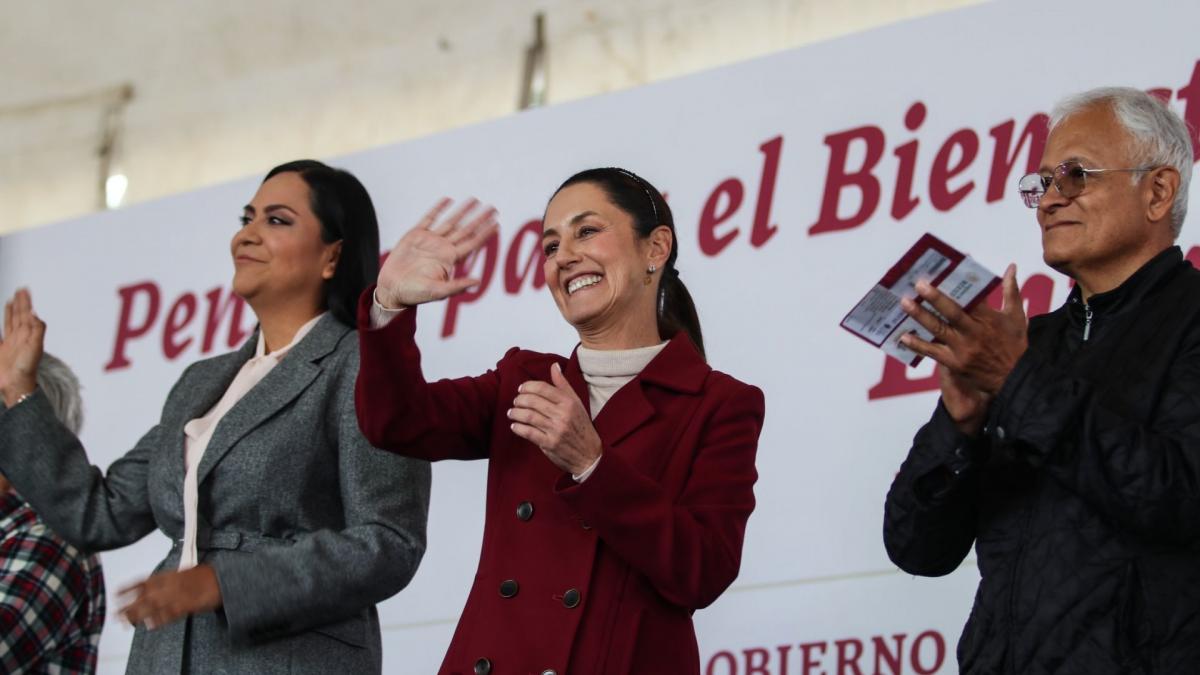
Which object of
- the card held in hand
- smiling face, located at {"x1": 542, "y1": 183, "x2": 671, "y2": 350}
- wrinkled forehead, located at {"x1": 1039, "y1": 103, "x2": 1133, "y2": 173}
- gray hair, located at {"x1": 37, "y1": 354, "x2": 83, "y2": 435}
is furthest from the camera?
gray hair, located at {"x1": 37, "y1": 354, "x2": 83, "y2": 435}

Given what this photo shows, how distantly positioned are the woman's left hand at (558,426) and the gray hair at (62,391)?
1614 mm

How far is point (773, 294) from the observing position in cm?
362

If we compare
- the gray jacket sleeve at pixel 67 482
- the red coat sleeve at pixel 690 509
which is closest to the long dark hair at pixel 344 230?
the gray jacket sleeve at pixel 67 482

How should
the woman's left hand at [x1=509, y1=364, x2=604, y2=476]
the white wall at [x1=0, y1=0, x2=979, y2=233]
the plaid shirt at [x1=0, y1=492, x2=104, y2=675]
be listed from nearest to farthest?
the woman's left hand at [x1=509, y1=364, x2=604, y2=476], the plaid shirt at [x1=0, y1=492, x2=104, y2=675], the white wall at [x1=0, y1=0, x2=979, y2=233]

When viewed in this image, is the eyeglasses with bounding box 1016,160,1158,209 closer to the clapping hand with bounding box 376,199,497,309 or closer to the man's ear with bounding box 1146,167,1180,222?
the man's ear with bounding box 1146,167,1180,222

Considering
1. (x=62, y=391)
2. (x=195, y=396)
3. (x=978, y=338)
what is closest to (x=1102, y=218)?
(x=978, y=338)

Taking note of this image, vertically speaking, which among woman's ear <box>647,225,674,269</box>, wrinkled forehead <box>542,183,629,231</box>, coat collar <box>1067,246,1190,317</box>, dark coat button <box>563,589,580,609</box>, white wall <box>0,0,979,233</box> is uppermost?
white wall <box>0,0,979,233</box>

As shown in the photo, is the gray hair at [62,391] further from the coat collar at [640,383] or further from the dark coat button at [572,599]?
the dark coat button at [572,599]

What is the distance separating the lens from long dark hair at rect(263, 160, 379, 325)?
2.88 meters

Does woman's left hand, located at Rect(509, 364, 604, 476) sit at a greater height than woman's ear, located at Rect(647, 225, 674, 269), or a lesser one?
lesser

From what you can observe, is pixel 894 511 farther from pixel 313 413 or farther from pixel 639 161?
pixel 639 161

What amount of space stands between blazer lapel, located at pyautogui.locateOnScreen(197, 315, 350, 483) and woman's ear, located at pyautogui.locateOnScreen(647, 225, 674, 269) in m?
0.59

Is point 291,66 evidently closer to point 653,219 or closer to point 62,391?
point 62,391

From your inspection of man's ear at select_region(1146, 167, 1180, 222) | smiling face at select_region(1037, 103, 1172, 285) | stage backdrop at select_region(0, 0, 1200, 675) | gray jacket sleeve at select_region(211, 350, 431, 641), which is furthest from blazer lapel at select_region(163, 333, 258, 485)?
man's ear at select_region(1146, 167, 1180, 222)
